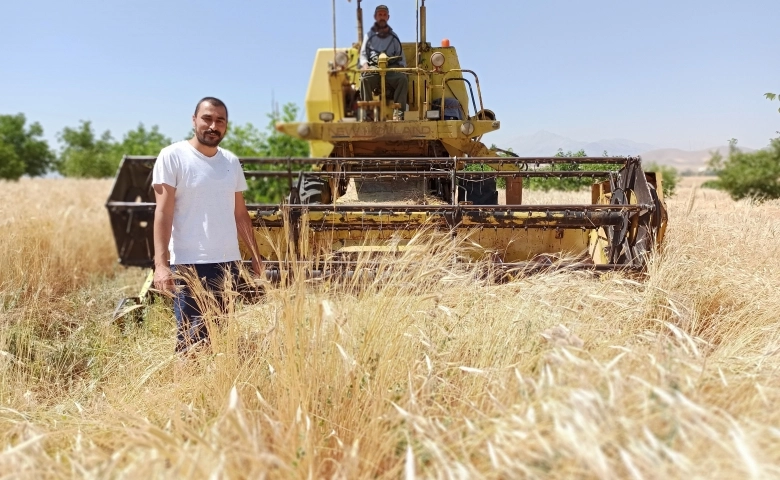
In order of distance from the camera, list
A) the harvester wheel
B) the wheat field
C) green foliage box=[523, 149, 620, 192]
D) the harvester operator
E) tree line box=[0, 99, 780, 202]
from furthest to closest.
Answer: tree line box=[0, 99, 780, 202] < the harvester wheel < the harvester operator < green foliage box=[523, 149, 620, 192] < the wheat field

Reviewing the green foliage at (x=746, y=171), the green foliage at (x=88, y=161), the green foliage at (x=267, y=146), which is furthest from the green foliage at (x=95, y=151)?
the green foliage at (x=746, y=171)

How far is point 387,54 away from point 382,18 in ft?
1.42

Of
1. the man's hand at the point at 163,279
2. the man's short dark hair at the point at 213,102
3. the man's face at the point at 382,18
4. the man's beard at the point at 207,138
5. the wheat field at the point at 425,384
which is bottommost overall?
the wheat field at the point at 425,384

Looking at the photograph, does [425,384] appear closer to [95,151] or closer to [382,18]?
[382,18]

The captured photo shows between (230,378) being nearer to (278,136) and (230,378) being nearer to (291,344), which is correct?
(291,344)

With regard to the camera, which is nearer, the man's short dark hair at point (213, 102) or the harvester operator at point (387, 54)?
the man's short dark hair at point (213, 102)

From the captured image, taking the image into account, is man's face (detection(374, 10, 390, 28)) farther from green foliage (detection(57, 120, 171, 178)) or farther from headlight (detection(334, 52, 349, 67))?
green foliage (detection(57, 120, 171, 178))

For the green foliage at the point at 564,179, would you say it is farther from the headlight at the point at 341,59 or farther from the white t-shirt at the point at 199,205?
the white t-shirt at the point at 199,205

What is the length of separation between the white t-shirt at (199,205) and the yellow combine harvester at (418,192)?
1.32 feet

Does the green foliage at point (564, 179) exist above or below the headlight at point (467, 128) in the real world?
below

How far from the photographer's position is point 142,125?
5294 centimetres

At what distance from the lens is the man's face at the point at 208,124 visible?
2.94m

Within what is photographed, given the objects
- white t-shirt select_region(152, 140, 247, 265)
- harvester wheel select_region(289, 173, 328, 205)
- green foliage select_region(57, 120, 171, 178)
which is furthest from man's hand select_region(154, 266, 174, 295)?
green foliage select_region(57, 120, 171, 178)

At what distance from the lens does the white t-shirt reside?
2908mm
